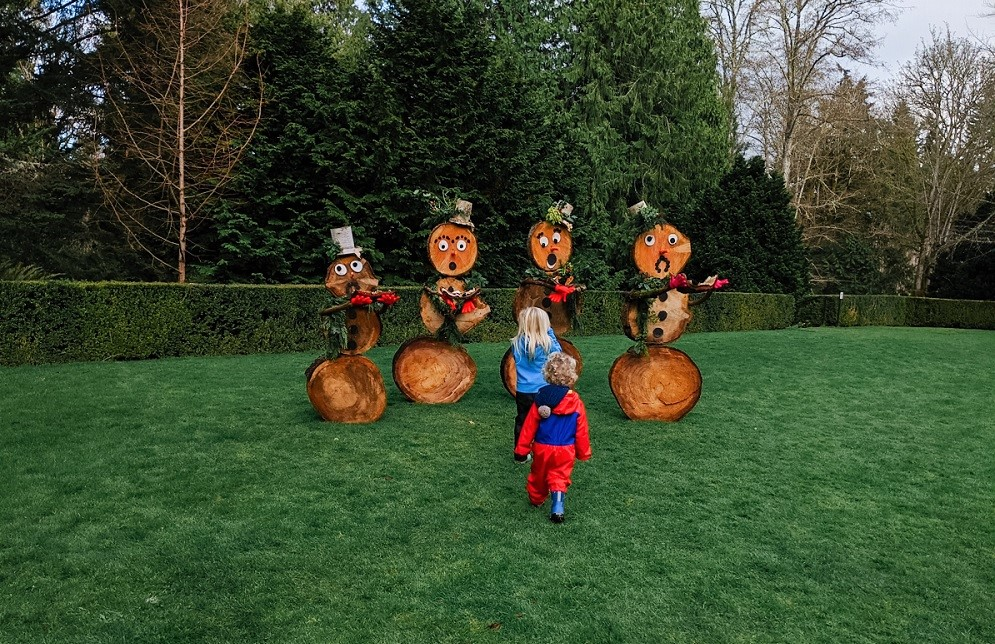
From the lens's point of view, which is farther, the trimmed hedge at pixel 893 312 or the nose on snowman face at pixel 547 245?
the trimmed hedge at pixel 893 312

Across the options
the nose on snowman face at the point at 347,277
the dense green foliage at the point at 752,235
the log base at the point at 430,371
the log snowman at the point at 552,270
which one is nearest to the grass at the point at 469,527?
the log base at the point at 430,371

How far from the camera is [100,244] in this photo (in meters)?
16.1

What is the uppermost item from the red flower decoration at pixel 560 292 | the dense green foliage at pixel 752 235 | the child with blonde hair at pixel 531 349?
the dense green foliage at pixel 752 235

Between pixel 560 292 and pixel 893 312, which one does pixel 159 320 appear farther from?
pixel 893 312

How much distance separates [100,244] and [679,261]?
15223 millimetres

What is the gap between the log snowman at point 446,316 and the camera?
24.8 ft

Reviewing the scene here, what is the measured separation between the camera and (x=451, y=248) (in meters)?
7.56

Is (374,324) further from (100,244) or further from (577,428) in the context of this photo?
(100,244)

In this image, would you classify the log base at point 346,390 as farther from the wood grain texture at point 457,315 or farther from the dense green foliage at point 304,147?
the dense green foliage at point 304,147

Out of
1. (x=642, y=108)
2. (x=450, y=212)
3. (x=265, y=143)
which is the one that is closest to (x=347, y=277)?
(x=450, y=212)

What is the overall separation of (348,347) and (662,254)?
3680 millimetres

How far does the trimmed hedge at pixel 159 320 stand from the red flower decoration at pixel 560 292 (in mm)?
3908

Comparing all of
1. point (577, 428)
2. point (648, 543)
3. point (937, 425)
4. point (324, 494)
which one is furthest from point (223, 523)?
point (937, 425)

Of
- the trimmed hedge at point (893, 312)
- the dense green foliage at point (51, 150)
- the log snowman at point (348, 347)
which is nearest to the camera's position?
the log snowman at point (348, 347)
